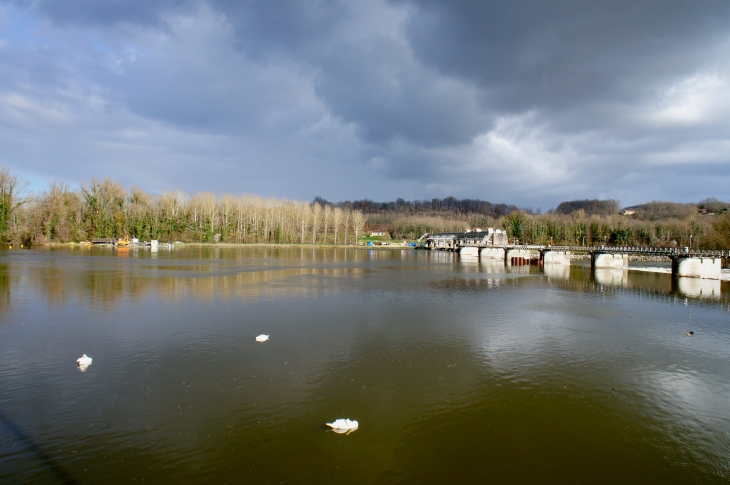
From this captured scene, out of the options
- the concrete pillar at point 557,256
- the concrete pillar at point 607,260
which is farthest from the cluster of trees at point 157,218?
the concrete pillar at point 607,260

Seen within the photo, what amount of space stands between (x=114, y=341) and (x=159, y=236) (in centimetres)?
9224

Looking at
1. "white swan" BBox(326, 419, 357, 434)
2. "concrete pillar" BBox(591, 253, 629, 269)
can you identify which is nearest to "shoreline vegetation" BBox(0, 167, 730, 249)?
"concrete pillar" BBox(591, 253, 629, 269)

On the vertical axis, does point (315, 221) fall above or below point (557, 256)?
above

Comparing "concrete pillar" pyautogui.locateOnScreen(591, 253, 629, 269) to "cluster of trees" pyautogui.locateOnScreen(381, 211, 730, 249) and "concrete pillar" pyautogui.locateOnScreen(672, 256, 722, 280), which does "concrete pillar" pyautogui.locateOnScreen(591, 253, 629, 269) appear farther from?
"cluster of trees" pyautogui.locateOnScreen(381, 211, 730, 249)

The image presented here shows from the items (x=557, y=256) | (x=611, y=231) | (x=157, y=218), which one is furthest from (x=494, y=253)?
(x=157, y=218)

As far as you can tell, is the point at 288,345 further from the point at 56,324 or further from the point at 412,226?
the point at 412,226

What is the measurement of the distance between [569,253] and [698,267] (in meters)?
24.7

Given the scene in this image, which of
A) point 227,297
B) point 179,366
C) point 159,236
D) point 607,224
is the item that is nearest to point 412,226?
point 607,224

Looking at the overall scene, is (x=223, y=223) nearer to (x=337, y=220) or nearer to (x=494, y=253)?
(x=337, y=220)

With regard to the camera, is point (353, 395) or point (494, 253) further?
point (494, 253)

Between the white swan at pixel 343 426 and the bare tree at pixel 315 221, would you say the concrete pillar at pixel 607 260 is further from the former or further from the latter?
the bare tree at pixel 315 221

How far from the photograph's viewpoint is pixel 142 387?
32.3 ft

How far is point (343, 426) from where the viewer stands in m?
8.08

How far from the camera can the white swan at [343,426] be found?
8031 millimetres
